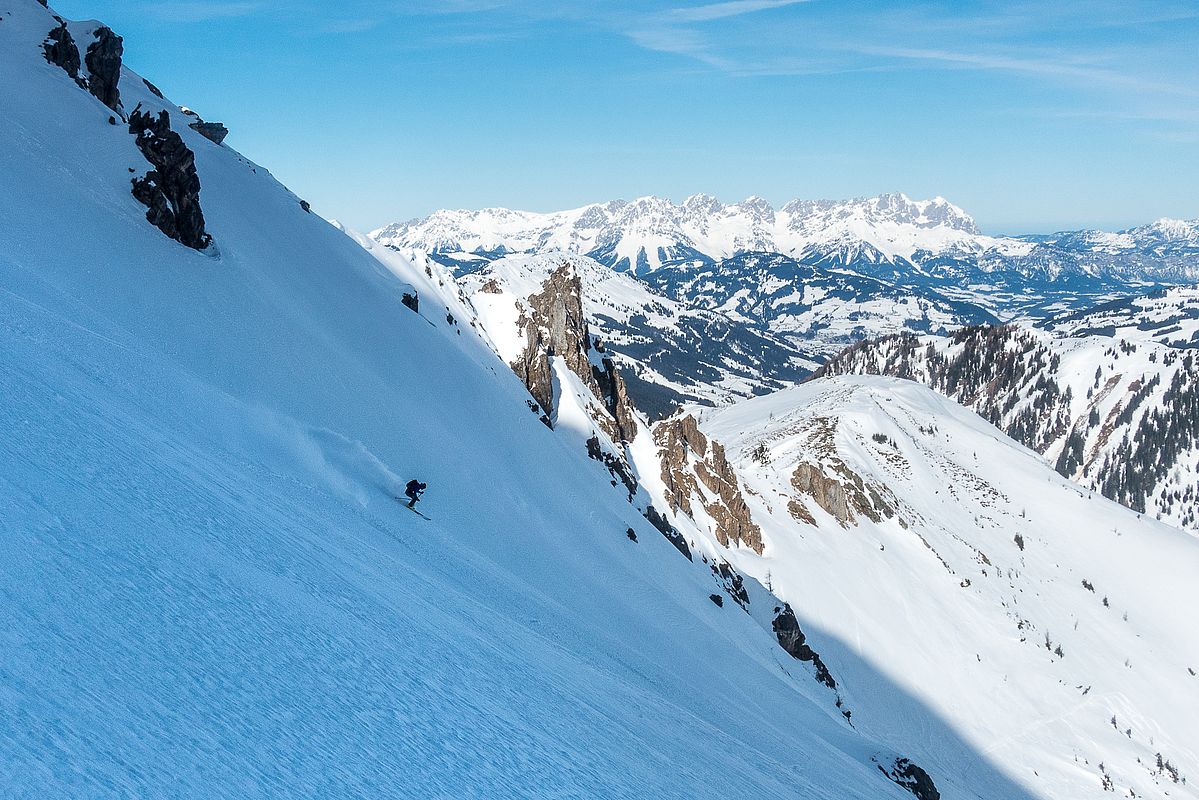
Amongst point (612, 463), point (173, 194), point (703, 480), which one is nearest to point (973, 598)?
point (703, 480)

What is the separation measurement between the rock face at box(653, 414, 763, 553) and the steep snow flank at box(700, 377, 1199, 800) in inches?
82.5

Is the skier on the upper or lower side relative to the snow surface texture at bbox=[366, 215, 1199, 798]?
lower

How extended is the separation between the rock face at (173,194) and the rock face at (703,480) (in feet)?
122

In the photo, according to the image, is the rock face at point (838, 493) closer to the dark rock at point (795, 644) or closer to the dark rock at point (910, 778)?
the dark rock at point (795, 644)

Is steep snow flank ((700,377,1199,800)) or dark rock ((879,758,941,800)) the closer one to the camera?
dark rock ((879,758,941,800))

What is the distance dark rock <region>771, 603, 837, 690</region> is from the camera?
134 feet

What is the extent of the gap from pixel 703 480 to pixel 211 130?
43164 millimetres

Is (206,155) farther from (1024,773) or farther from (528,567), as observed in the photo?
(1024,773)

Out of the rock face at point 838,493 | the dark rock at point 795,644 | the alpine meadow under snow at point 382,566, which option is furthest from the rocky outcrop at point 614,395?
the dark rock at point 795,644

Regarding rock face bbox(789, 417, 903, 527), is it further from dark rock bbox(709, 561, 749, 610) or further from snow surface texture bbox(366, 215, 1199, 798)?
dark rock bbox(709, 561, 749, 610)

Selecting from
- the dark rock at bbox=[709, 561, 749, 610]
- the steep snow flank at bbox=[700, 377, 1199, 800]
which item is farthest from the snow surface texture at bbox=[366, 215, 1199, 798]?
the dark rock at bbox=[709, 561, 749, 610]

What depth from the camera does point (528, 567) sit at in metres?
19.8

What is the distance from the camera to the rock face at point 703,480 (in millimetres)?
55750

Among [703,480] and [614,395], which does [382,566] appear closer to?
[703,480]
